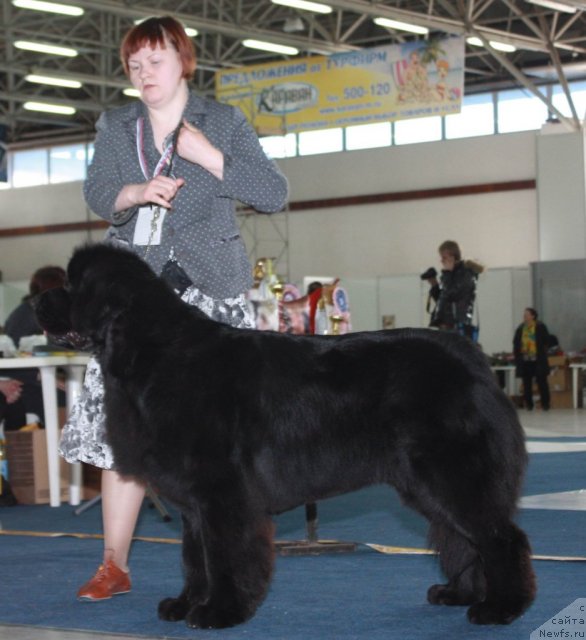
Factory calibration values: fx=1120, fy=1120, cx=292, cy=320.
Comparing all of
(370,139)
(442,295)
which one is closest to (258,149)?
(442,295)

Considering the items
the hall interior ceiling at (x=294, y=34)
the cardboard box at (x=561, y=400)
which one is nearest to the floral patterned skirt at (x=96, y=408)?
the hall interior ceiling at (x=294, y=34)

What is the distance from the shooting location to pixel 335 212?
2552 cm

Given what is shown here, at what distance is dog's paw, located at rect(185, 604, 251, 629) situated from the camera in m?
3.14

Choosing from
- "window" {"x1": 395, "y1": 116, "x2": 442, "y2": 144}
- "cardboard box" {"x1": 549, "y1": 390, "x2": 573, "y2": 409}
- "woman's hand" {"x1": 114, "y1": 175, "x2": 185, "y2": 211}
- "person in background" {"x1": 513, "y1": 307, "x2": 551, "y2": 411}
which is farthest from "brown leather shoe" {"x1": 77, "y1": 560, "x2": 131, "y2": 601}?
"window" {"x1": 395, "y1": 116, "x2": 442, "y2": 144}

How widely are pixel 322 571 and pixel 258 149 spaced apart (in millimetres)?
1657

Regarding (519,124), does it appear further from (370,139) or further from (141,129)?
(141,129)

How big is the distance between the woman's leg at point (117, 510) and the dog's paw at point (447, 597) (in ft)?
3.31

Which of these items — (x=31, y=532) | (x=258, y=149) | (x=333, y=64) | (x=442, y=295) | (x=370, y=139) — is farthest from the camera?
(x=370, y=139)

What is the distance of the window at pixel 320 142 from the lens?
2552 cm

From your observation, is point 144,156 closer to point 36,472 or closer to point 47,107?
point 36,472

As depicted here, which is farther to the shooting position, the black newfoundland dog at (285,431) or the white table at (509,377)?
the white table at (509,377)

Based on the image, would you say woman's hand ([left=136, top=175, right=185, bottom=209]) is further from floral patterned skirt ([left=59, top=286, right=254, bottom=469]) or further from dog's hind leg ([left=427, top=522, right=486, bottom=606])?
dog's hind leg ([left=427, top=522, right=486, bottom=606])

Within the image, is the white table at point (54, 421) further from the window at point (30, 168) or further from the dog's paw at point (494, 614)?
the window at point (30, 168)

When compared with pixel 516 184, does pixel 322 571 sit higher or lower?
lower
